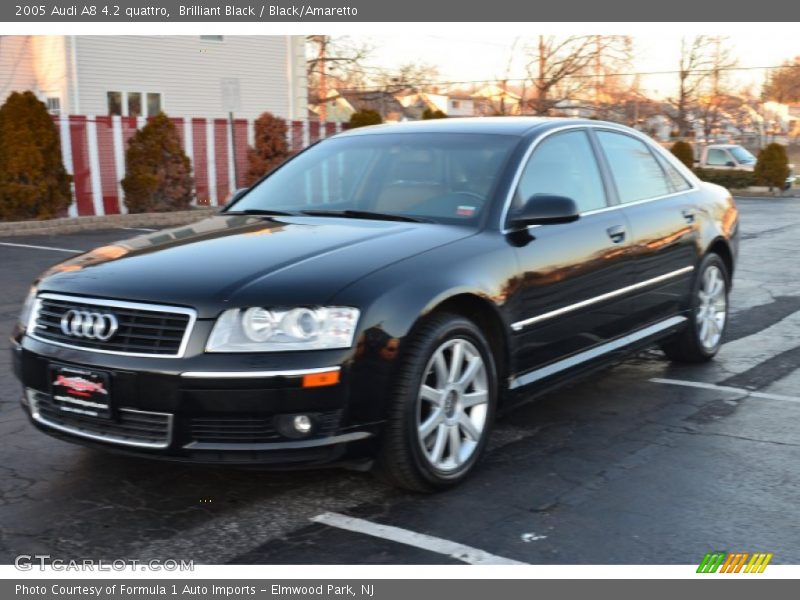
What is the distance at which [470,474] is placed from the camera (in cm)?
455

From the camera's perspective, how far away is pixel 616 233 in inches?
221

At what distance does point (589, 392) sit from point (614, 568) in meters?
2.62

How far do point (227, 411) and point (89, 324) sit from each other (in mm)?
709

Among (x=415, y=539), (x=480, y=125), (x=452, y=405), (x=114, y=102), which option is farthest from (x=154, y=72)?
(x=415, y=539)

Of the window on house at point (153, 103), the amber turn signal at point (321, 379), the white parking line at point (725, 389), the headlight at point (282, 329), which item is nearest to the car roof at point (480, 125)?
the white parking line at point (725, 389)

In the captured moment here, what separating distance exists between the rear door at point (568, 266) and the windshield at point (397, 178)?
222mm

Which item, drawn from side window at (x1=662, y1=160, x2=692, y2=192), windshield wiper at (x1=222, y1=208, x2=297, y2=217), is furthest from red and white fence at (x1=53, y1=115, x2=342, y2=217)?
windshield wiper at (x1=222, y1=208, x2=297, y2=217)

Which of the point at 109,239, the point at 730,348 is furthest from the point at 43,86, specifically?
the point at 730,348

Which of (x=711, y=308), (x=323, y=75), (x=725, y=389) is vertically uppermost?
(x=323, y=75)

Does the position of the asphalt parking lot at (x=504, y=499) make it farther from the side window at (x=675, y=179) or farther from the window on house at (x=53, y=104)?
the window on house at (x=53, y=104)

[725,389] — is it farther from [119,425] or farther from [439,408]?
[119,425]

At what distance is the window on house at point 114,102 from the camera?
2452cm

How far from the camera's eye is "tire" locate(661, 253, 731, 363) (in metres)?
6.66

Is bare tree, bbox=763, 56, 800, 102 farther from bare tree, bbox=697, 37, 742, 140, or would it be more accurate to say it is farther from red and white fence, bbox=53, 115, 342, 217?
red and white fence, bbox=53, 115, 342, 217
